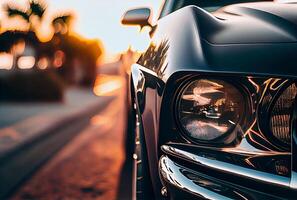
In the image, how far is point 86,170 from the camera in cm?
491

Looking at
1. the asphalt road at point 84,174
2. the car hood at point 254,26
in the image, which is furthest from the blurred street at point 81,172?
the car hood at point 254,26

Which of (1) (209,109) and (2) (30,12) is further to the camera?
(2) (30,12)

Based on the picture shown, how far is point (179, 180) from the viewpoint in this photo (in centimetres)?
172

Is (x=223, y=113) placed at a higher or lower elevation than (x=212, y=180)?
higher

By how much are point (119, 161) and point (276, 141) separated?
3762 millimetres

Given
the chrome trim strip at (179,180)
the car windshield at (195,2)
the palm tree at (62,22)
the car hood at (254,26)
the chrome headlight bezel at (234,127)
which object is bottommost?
the chrome trim strip at (179,180)

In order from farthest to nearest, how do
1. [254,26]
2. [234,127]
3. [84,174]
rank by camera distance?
[84,174] → [254,26] → [234,127]

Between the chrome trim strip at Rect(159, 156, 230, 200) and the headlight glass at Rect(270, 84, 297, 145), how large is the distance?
1.11ft

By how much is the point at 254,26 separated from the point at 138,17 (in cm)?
132

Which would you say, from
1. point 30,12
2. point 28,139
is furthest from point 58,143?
point 30,12

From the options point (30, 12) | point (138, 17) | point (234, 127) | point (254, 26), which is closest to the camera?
point (234, 127)

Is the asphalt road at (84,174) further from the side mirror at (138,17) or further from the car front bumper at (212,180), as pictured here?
the car front bumper at (212,180)

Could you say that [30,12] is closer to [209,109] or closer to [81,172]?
[81,172]

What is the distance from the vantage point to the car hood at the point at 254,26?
1.82m
